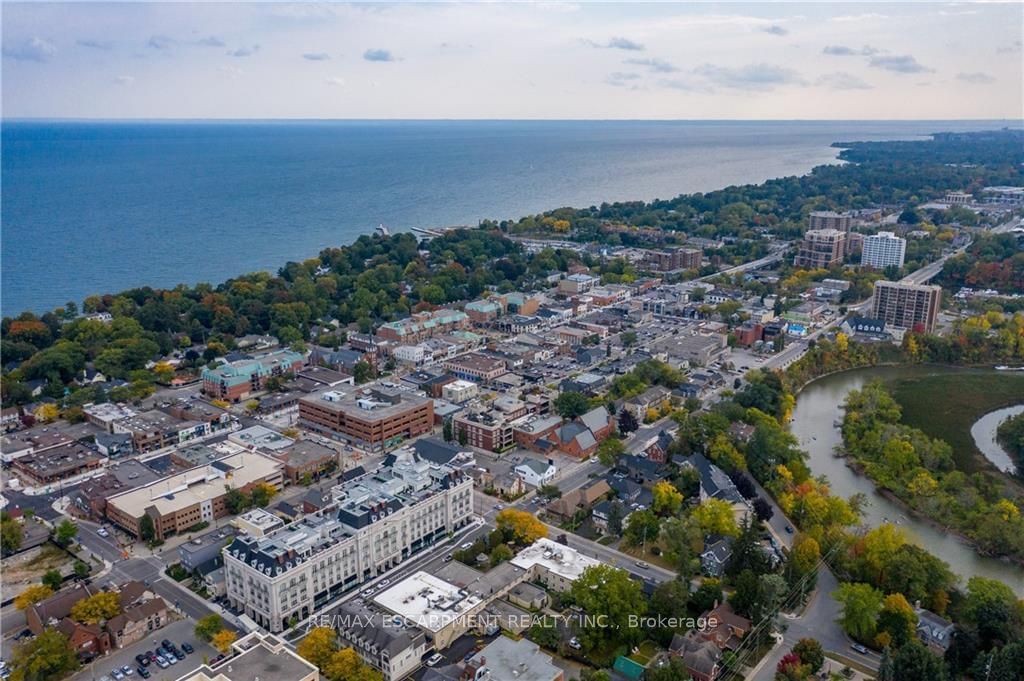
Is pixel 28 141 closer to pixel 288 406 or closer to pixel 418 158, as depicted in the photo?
pixel 418 158

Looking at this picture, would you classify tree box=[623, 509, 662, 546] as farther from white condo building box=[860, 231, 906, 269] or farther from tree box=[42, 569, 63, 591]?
white condo building box=[860, 231, 906, 269]

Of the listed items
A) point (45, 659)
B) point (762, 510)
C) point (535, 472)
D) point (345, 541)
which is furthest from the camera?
point (535, 472)

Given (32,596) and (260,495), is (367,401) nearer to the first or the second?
(260,495)

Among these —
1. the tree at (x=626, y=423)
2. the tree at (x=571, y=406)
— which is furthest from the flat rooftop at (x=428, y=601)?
the tree at (x=626, y=423)

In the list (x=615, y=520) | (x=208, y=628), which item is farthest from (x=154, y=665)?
(x=615, y=520)

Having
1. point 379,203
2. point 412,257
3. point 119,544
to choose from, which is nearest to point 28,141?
point 379,203

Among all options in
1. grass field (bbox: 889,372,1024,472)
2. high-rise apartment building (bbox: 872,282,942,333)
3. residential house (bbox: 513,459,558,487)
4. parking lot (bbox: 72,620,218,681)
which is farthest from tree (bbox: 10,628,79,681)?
high-rise apartment building (bbox: 872,282,942,333)

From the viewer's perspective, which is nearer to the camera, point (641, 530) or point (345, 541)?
point (345, 541)
